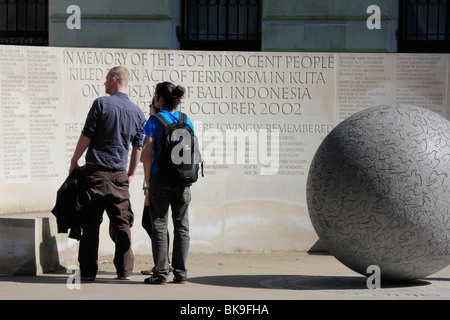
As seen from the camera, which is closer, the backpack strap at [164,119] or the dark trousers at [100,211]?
the backpack strap at [164,119]

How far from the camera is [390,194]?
25.9ft

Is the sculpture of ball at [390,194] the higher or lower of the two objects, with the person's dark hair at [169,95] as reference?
lower

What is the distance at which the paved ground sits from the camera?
7883 mm

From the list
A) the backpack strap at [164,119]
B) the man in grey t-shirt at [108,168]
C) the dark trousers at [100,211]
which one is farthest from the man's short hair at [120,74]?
the dark trousers at [100,211]

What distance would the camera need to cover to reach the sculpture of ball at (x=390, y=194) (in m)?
7.91

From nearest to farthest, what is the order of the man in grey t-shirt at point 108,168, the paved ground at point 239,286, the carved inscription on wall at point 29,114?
the paved ground at point 239,286 → the man in grey t-shirt at point 108,168 → the carved inscription on wall at point 29,114

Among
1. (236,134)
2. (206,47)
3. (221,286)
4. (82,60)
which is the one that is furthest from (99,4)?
(221,286)

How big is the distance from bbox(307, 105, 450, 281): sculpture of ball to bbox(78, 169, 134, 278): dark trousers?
1.98m

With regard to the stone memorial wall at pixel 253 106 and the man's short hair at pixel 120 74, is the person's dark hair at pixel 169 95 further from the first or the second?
the stone memorial wall at pixel 253 106

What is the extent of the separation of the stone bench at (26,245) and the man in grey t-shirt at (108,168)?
2.58ft

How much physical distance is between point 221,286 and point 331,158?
1.66 m

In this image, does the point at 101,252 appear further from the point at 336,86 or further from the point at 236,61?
the point at 336,86

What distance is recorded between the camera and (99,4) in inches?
599

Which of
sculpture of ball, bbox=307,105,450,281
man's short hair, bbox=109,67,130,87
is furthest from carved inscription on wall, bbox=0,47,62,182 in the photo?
sculpture of ball, bbox=307,105,450,281
